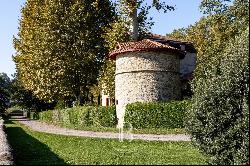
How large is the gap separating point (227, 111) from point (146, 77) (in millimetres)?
21393

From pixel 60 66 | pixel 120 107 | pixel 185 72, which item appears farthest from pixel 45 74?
pixel 185 72

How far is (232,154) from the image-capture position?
13594mm

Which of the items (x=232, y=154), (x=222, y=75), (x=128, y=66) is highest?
(x=128, y=66)

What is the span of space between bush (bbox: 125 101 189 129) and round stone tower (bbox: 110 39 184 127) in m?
2.52

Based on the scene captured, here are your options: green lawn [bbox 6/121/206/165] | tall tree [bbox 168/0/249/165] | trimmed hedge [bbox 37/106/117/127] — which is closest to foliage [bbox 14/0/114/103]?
trimmed hedge [bbox 37/106/117/127]

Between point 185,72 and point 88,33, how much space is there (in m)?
14.5

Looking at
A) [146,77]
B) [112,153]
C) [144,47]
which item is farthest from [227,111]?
[146,77]

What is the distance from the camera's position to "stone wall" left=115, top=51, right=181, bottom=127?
114ft

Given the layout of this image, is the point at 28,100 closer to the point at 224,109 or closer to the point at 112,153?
the point at 112,153

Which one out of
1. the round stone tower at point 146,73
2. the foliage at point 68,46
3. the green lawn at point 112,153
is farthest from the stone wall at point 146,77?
the green lawn at point 112,153

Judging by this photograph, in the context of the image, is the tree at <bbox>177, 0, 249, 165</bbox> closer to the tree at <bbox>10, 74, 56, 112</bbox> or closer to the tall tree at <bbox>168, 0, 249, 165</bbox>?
the tall tree at <bbox>168, 0, 249, 165</bbox>

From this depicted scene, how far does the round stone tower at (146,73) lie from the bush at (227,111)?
795 inches

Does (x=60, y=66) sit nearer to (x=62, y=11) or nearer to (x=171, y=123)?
(x=62, y=11)

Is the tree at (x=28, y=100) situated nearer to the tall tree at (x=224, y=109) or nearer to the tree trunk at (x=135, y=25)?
the tree trunk at (x=135, y=25)
